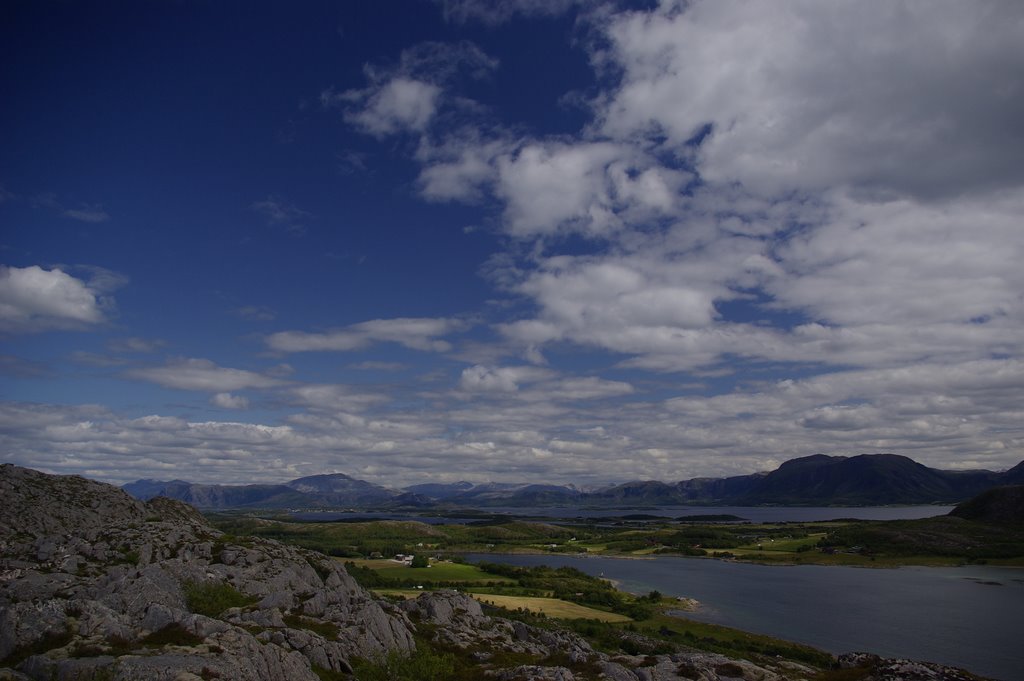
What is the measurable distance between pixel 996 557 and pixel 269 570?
231015 mm

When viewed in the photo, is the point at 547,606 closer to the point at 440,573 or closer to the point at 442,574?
the point at 442,574

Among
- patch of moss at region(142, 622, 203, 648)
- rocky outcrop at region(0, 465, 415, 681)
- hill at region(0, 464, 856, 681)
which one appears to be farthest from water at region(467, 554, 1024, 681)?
patch of moss at region(142, 622, 203, 648)

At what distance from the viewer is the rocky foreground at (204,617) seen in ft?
125

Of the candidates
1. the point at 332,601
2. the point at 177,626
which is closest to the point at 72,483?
the point at 332,601

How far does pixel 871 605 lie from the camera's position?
130m

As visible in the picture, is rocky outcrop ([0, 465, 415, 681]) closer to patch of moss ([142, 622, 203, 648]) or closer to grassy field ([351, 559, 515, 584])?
patch of moss ([142, 622, 203, 648])

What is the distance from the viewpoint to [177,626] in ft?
141

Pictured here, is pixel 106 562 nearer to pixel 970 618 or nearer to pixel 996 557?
pixel 970 618

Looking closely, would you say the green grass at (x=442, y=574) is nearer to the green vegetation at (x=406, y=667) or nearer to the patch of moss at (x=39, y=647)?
the green vegetation at (x=406, y=667)

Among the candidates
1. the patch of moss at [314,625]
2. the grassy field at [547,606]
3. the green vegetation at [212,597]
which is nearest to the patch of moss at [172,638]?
the green vegetation at [212,597]

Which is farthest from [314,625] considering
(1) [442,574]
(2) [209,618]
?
(1) [442,574]

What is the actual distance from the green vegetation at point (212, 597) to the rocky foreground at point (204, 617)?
18 cm

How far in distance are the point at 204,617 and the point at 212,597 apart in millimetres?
12643

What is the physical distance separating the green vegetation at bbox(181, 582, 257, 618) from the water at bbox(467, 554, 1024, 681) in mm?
89791
